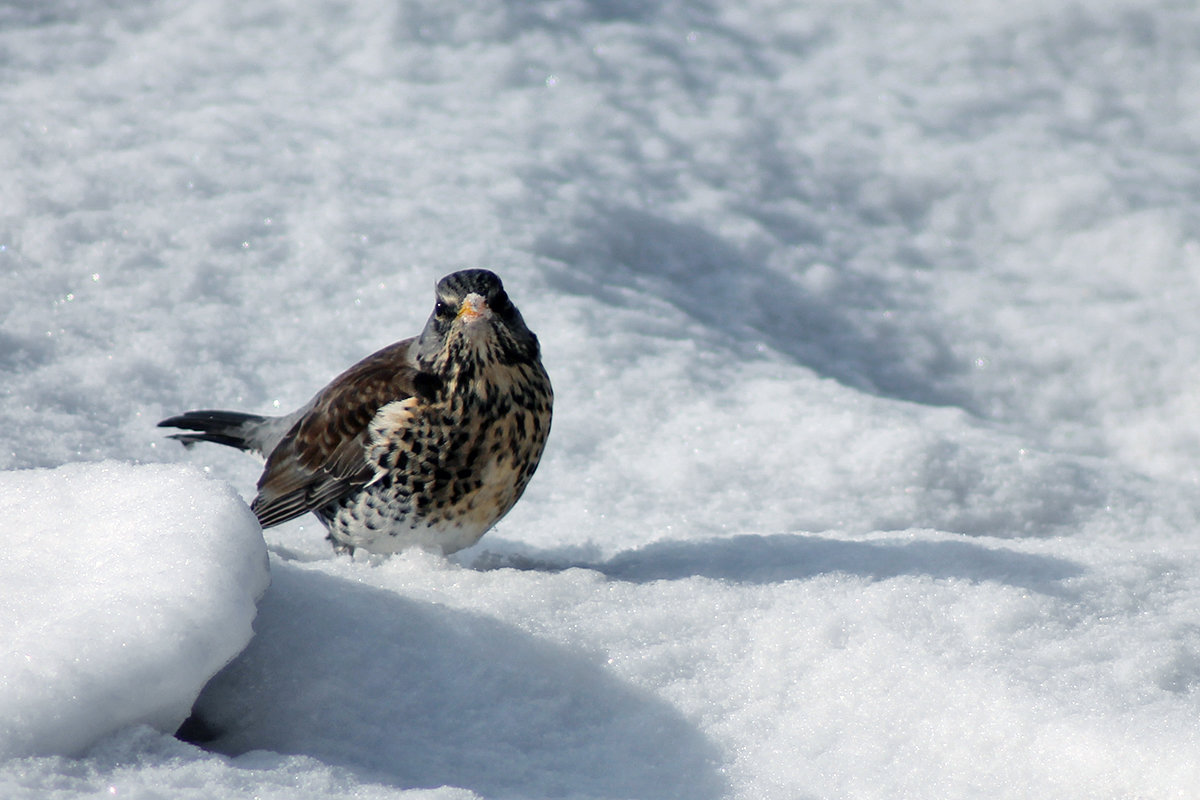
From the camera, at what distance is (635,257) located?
6.84 metres

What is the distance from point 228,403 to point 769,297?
3.07 meters

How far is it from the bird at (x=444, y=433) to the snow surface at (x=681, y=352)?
232mm

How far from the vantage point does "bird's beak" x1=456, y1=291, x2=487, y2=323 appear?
156 inches

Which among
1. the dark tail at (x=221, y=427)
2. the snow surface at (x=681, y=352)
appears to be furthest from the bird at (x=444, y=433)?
the dark tail at (x=221, y=427)

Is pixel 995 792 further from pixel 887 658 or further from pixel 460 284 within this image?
pixel 460 284

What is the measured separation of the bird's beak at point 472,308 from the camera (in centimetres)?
396

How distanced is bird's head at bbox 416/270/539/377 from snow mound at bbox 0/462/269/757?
41.9 inches

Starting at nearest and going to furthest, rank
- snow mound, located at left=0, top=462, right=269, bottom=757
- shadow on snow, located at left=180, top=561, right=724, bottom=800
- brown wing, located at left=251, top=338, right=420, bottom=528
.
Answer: snow mound, located at left=0, top=462, right=269, bottom=757 → shadow on snow, located at left=180, top=561, right=724, bottom=800 → brown wing, located at left=251, top=338, right=420, bottom=528

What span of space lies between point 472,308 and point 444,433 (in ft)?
1.37

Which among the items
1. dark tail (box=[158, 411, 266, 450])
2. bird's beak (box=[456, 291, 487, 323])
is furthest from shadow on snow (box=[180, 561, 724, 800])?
dark tail (box=[158, 411, 266, 450])

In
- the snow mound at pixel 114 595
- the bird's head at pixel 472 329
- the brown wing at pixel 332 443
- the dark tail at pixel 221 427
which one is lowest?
the dark tail at pixel 221 427

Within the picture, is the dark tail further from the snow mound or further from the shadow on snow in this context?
the shadow on snow

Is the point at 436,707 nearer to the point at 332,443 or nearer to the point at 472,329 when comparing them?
the point at 472,329

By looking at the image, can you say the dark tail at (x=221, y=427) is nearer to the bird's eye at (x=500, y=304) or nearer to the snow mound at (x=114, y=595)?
the bird's eye at (x=500, y=304)
